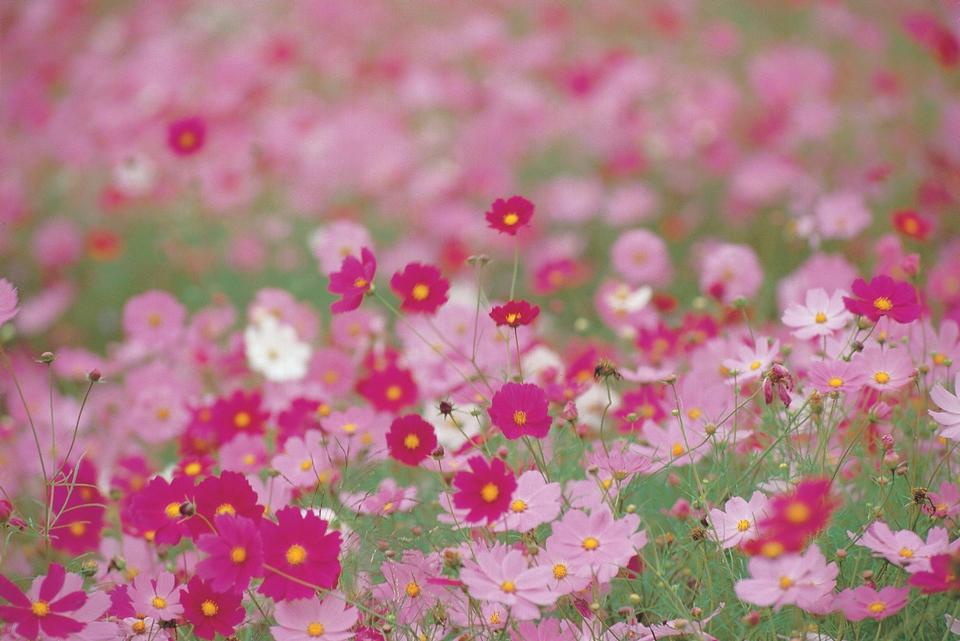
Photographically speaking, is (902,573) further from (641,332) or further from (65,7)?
(65,7)

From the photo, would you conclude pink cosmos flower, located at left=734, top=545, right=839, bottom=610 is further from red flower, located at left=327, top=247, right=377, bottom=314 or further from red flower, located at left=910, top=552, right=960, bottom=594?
red flower, located at left=327, top=247, right=377, bottom=314

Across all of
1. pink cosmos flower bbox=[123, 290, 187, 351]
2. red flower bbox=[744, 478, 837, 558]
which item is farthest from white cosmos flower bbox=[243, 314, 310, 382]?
red flower bbox=[744, 478, 837, 558]

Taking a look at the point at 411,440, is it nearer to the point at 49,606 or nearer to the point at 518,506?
the point at 518,506

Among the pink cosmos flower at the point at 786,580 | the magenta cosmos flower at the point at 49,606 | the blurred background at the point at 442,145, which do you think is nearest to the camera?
the pink cosmos flower at the point at 786,580

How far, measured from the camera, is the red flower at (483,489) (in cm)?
108

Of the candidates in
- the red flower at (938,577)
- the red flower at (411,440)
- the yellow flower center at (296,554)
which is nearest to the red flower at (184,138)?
the red flower at (411,440)

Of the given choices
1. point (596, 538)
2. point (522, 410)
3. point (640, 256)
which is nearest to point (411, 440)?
point (522, 410)

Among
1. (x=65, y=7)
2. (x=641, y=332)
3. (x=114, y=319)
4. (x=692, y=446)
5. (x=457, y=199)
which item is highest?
(x=692, y=446)

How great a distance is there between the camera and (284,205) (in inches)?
149

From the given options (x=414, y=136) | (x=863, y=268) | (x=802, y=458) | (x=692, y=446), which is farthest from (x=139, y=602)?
(x=414, y=136)

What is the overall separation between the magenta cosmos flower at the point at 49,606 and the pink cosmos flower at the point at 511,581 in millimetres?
432

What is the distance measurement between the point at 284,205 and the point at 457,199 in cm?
78

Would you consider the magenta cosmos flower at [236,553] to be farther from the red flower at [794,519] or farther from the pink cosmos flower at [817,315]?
the pink cosmos flower at [817,315]

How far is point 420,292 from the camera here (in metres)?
1.36
